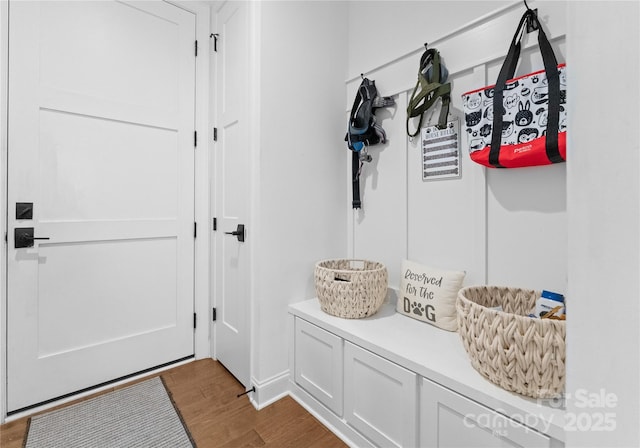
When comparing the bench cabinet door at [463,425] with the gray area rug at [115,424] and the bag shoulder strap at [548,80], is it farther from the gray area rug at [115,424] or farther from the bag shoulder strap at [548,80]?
the gray area rug at [115,424]

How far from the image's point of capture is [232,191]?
82.7 inches

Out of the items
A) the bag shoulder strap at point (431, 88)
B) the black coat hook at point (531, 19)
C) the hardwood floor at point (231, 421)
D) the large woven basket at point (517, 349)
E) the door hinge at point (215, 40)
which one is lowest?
the hardwood floor at point (231, 421)

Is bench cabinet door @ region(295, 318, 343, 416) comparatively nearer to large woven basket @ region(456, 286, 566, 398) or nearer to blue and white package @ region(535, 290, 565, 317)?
large woven basket @ region(456, 286, 566, 398)

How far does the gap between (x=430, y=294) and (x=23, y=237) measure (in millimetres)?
2136

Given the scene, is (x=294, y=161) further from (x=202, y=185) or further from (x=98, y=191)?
(x=98, y=191)

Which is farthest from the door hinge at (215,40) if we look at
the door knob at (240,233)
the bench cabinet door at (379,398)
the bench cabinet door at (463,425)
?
the bench cabinet door at (463,425)

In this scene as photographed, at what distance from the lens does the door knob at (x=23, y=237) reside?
1.70m

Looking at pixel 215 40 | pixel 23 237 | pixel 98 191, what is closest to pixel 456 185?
pixel 215 40

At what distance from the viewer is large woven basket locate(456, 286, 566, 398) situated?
97cm

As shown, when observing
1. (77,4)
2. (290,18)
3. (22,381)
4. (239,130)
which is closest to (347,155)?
(239,130)

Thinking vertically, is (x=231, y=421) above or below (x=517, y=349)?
below

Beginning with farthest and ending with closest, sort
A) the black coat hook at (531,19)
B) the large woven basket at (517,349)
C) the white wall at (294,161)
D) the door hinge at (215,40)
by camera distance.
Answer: the door hinge at (215,40)
the white wall at (294,161)
the black coat hook at (531,19)
the large woven basket at (517,349)

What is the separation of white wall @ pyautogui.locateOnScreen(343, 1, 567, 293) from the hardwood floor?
93 centimetres

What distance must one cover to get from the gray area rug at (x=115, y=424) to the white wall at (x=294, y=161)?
0.48m
